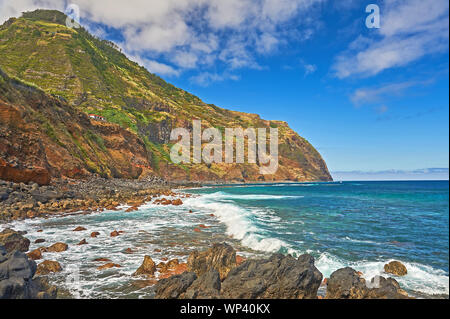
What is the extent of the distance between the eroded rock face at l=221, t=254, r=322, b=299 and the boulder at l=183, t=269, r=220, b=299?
0.38 m

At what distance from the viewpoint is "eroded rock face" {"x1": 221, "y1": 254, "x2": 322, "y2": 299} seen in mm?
6148

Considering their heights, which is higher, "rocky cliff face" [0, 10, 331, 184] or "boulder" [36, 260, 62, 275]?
"rocky cliff face" [0, 10, 331, 184]

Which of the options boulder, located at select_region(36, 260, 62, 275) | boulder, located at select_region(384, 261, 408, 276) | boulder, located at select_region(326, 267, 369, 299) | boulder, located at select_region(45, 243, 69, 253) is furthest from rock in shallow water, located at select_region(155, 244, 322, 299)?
boulder, located at select_region(45, 243, 69, 253)

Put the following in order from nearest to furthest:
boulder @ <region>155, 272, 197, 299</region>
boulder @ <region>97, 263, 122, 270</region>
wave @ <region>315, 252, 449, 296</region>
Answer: boulder @ <region>155, 272, 197, 299</region>
wave @ <region>315, 252, 449, 296</region>
boulder @ <region>97, 263, 122, 270</region>

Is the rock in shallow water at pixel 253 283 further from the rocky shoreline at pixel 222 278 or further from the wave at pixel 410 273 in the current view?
the wave at pixel 410 273

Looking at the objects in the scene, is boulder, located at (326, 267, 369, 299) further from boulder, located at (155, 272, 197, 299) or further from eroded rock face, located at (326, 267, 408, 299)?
boulder, located at (155, 272, 197, 299)

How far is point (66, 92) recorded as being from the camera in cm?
8456

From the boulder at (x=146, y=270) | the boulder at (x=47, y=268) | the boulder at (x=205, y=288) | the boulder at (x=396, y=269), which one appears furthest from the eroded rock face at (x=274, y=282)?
the boulder at (x=47, y=268)

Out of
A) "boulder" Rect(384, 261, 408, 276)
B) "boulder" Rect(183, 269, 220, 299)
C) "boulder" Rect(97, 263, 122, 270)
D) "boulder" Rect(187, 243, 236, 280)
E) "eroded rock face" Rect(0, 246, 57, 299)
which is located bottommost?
"boulder" Rect(384, 261, 408, 276)

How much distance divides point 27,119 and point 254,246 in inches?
1316

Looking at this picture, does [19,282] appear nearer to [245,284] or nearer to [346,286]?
[245,284]

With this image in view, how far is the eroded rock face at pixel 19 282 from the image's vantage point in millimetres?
4992

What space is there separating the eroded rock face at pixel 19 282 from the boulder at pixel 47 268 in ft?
7.49
